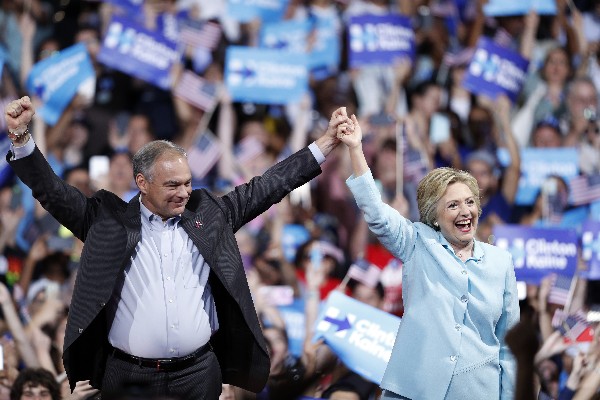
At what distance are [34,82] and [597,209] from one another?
153 inches

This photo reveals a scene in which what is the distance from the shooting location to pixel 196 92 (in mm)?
8375

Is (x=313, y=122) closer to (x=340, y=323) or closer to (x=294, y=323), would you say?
(x=294, y=323)

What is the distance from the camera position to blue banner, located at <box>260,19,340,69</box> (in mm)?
8820

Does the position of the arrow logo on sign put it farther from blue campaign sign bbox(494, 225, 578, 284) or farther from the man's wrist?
the man's wrist

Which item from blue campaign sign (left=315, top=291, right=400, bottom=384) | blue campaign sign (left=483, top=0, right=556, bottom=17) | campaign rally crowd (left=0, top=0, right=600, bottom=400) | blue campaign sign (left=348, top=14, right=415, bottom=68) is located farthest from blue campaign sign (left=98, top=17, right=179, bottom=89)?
blue campaign sign (left=315, top=291, right=400, bottom=384)

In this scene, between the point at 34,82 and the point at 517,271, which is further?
the point at 34,82

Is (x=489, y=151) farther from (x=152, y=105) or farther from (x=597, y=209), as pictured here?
(x=152, y=105)

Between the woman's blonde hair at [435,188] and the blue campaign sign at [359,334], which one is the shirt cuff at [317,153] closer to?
the woman's blonde hair at [435,188]

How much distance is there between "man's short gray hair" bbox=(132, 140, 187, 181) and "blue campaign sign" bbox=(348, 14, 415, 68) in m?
4.52

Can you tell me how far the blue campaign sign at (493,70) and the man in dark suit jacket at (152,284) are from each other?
4.62m

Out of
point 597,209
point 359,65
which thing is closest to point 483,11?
point 359,65

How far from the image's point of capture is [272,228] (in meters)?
7.74

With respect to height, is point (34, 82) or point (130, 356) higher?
point (34, 82)

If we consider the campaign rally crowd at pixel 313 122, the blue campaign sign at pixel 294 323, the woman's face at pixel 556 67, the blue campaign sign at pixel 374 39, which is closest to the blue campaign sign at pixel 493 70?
the campaign rally crowd at pixel 313 122
